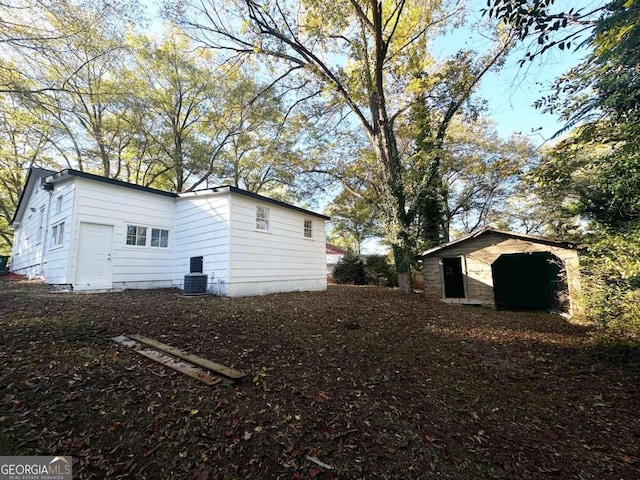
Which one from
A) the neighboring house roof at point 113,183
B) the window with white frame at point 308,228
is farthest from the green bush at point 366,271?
the window with white frame at point 308,228

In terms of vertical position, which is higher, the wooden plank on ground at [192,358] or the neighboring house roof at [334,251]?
the neighboring house roof at [334,251]

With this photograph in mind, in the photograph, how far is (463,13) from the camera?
8930mm

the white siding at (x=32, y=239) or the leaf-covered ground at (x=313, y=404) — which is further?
the white siding at (x=32, y=239)

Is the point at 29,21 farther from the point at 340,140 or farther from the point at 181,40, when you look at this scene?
the point at 340,140

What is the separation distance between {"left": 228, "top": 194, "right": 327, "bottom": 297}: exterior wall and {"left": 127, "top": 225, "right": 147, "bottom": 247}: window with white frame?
356 cm

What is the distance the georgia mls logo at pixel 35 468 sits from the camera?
1.74 metres

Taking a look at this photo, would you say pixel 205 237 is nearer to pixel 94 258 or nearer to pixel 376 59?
pixel 94 258

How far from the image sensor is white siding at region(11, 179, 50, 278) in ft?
34.0

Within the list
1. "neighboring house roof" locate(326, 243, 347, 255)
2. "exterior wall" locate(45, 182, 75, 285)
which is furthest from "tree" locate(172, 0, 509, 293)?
"neighboring house roof" locate(326, 243, 347, 255)

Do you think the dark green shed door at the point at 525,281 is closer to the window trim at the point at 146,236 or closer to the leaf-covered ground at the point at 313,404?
the leaf-covered ground at the point at 313,404

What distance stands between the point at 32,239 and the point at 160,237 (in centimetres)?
765

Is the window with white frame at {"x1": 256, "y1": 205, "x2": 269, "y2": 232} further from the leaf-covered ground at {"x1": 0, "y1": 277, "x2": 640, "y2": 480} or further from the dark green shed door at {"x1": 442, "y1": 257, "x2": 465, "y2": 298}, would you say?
the dark green shed door at {"x1": 442, "y1": 257, "x2": 465, "y2": 298}

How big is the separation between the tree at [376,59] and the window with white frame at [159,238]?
278 inches

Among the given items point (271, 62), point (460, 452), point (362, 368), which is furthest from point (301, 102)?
point (460, 452)
